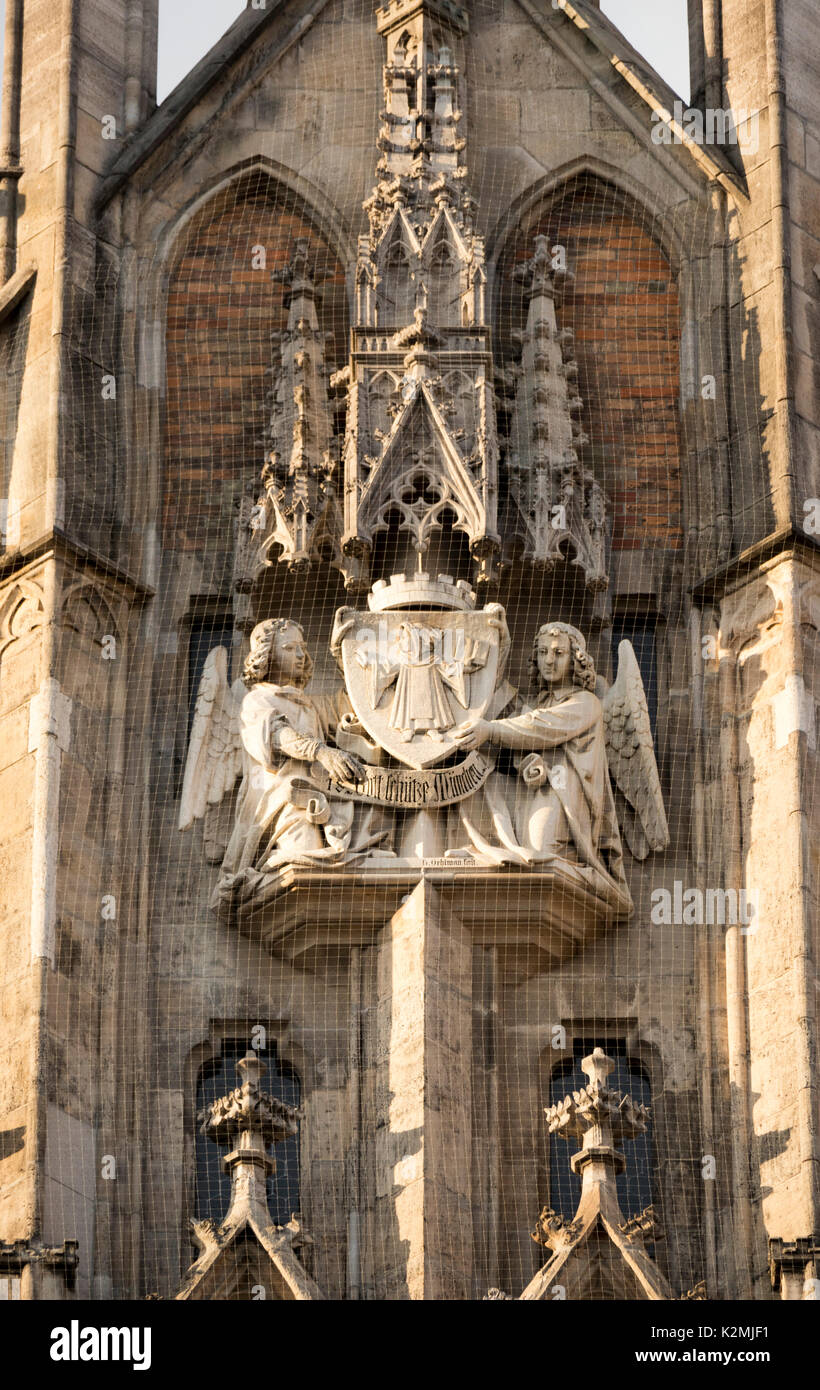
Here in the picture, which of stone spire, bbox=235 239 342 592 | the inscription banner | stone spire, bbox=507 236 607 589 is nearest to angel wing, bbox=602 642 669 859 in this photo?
stone spire, bbox=507 236 607 589

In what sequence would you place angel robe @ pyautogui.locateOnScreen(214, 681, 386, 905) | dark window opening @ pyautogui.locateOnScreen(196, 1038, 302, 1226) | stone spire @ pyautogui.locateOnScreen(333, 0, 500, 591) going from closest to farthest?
1. dark window opening @ pyautogui.locateOnScreen(196, 1038, 302, 1226)
2. angel robe @ pyautogui.locateOnScreen(214, 681, 386, 905)
3. stone spire @ pyautogui.locateOnScreen(333, 0, 500, 591)

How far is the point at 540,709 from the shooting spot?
63.0ft

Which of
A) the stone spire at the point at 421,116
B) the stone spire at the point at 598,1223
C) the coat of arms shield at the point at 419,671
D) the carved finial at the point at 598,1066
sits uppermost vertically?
the stone spire at the point at 421,116

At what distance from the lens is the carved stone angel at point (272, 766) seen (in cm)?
1883

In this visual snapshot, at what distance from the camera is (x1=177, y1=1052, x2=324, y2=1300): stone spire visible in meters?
17.6

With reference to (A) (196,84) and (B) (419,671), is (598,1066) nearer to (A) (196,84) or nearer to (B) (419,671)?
(B) (419,671)

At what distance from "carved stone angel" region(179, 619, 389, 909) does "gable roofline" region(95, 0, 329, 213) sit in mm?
2517

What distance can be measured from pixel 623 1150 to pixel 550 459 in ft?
10.7

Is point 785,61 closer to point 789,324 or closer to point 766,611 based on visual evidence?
point 789,324

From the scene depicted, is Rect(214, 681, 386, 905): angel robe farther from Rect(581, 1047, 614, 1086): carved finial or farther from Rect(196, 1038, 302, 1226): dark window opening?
Rect(581, 1047, 614, 1086): carved finial

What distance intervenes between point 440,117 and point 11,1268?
6.09 meters

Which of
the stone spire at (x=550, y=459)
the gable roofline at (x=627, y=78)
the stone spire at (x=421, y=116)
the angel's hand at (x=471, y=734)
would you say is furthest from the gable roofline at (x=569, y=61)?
the angel's hand at (x=471, y=734)

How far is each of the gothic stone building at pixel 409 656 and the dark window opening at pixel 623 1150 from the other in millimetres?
18

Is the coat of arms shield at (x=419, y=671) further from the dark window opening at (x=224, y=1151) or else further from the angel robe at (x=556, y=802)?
the dark window opening at (x=224, y=1151)
